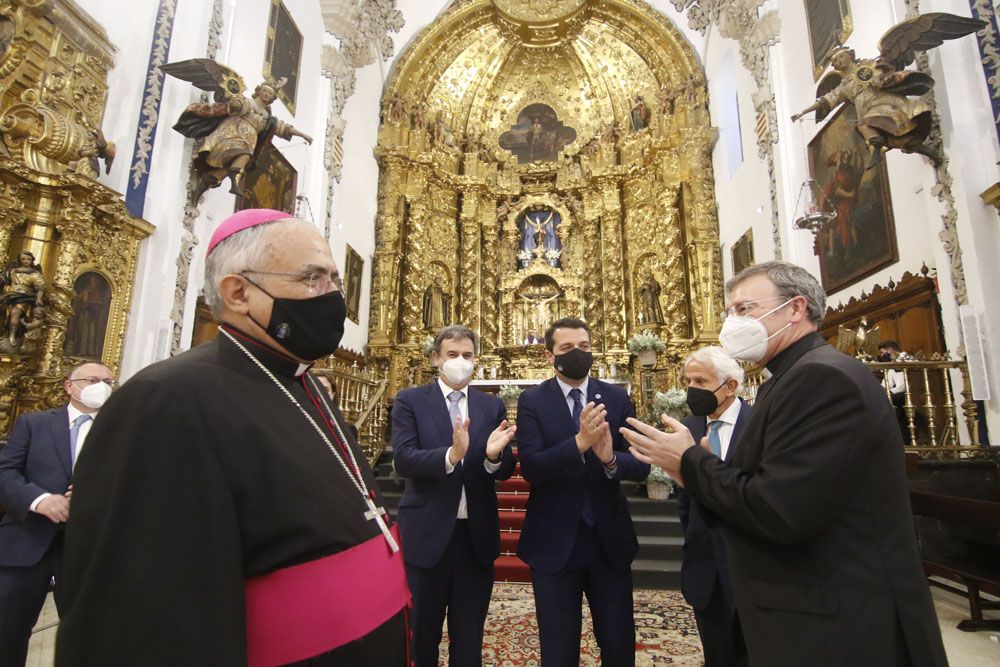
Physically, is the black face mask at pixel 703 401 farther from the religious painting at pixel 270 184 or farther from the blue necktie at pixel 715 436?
the religious painting at pixel 270 184

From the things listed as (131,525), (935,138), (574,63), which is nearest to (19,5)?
(131,525)

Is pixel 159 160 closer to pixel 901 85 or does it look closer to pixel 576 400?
pixel 576 400

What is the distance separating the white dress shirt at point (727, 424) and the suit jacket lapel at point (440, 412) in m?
1.42

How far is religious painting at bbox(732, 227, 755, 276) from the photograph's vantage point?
10.6 meters

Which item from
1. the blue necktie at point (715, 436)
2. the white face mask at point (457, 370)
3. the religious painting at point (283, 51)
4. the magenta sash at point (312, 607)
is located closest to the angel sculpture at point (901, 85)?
the blue necktie at point (715, 436)

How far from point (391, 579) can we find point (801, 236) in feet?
30.4

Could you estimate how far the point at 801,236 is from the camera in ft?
28.6

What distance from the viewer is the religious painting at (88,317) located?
564 centimetres

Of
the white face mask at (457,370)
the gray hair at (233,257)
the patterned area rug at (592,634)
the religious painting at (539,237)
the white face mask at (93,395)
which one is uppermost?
the religious painting at (539,237)

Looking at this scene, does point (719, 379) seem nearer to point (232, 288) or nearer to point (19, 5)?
point (232, 288)

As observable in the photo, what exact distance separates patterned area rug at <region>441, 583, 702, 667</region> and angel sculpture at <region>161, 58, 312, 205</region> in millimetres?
6174

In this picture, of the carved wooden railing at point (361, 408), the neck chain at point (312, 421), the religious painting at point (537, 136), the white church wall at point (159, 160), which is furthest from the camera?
the religious painting at point (537, 136)

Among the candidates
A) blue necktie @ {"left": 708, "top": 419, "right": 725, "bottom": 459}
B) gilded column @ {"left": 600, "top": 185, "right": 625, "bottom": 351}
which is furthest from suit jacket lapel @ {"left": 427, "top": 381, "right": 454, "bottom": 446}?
gilded column @ {"left": 600, "top": 185, "right": 625, "bottom": 351}

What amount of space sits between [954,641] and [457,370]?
12.9 ft
